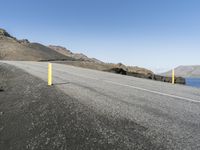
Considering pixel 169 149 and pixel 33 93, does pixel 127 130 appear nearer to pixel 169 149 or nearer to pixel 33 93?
pixel 169 149

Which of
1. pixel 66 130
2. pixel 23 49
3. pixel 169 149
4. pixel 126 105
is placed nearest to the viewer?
pixel 169 149

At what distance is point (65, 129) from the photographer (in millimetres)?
5641

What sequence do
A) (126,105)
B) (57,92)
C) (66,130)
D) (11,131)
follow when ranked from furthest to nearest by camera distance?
(57,92), (126,105), (11,131), (66,130)

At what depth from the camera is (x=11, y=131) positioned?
21.1 feet

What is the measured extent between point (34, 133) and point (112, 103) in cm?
266

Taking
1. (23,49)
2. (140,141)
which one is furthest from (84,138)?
(23,49)

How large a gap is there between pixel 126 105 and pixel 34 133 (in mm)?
2796

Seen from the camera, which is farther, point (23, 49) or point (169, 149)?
point (23, 49)

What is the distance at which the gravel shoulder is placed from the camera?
15.4 feet

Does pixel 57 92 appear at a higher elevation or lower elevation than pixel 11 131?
higher

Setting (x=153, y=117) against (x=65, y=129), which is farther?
(x=153, y=117)

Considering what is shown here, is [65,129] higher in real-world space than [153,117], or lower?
lower

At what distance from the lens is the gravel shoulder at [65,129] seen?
469cm

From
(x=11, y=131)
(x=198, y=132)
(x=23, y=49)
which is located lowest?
(x=11, y=131)
